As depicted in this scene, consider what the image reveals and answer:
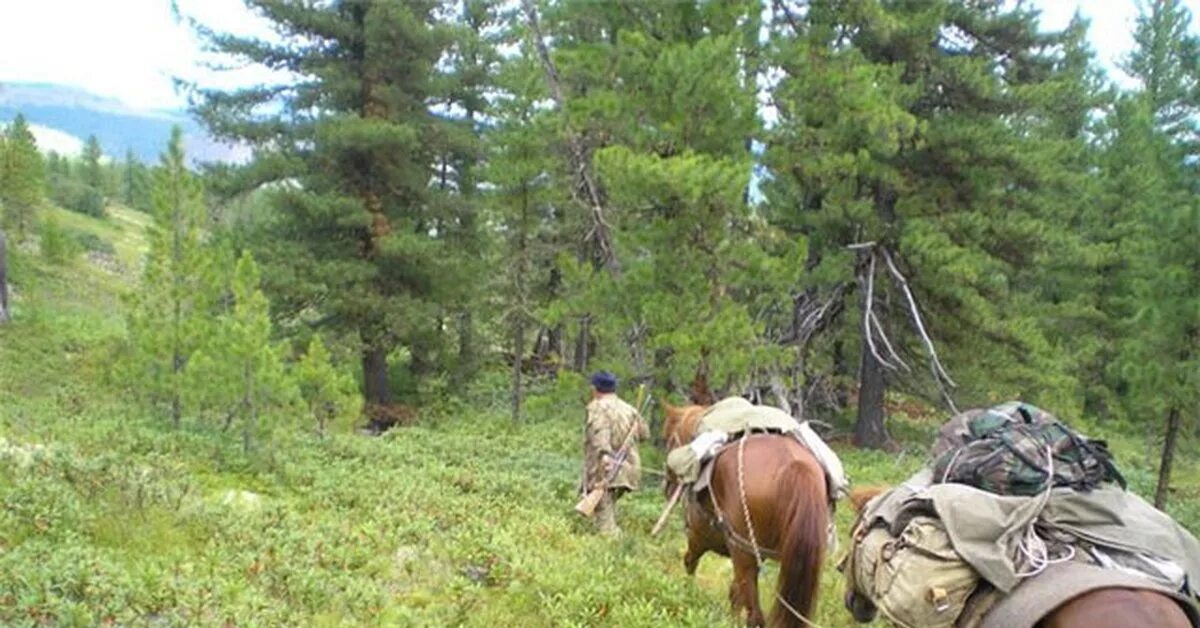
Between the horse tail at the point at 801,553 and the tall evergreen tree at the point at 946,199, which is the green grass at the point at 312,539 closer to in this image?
the horse tail at the point at 801,553

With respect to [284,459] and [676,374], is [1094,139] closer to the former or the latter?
[676,374]

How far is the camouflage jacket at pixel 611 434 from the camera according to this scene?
364 inches

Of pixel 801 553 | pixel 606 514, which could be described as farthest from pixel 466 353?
pixel 801 553

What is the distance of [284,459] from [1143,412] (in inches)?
565

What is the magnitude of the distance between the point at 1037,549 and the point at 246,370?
920 centimetres

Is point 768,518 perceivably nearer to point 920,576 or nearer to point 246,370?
point 920,576

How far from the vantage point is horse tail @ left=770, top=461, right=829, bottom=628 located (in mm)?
5613

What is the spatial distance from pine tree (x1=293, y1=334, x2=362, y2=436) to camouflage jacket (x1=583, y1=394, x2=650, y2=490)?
169 inches

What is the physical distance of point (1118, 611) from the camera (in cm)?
356

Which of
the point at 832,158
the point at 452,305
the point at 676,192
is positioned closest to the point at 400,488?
the point at 676,192

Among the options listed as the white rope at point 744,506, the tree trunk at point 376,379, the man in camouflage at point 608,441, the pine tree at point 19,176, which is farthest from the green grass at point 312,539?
the pine tree at point 19,176

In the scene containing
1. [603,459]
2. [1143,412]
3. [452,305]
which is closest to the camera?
[603,459]

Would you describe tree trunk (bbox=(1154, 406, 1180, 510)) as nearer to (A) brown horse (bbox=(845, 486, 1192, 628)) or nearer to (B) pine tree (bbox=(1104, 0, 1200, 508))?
(B) pine tree (bbox=(1104, 0, 1200, 508))

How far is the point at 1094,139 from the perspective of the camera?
77.9ft
